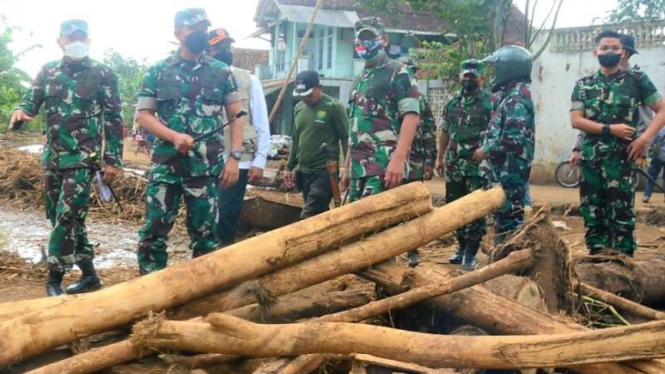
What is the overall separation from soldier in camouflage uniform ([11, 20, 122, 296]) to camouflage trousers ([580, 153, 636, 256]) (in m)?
3.60

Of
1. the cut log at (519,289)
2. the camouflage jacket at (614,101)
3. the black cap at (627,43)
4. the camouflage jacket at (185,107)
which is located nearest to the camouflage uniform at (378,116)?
the camouflage jacket at (185,107)

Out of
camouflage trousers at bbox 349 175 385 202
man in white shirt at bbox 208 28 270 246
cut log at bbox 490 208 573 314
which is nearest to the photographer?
cut log at bbox 490 208 573 314

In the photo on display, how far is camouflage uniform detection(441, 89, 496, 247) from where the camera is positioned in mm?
6562

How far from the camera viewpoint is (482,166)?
6.38 meters

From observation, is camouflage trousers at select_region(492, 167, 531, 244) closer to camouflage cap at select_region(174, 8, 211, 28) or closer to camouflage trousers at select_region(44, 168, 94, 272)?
camouflage cap at select_region(174, 8, 211, 28)

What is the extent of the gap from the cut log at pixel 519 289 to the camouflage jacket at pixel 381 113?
6.27 ft

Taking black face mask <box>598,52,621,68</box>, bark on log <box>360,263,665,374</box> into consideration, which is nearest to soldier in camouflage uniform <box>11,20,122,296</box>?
bark on log <box>360,263,665,374</box>

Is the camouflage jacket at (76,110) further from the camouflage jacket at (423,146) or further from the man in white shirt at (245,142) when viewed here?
the camouflage jacket at (423,146)

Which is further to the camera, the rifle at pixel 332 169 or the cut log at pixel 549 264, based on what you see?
the rifle at pixel 332 169

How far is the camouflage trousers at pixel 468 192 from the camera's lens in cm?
631

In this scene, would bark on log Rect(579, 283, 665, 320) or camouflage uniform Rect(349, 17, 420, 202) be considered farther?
camouflage uniform Rect(349, 17, 420, 202)

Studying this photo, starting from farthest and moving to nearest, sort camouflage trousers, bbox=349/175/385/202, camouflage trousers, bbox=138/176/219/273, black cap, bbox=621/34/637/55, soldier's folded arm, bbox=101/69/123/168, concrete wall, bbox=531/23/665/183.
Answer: concrete wall, bbox=531/23/665/183, black cap, bbox=621/34/637/55, soldier's folded arm, bbox=101/69/123/168, camouflage trousers, bbox=349/175/385/202, camouflage trousers, bbox=138/176/219/273

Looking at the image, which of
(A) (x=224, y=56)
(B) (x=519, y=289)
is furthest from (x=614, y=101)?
(A) (x=224, y=56)

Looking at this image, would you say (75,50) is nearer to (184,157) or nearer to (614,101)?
(184,157)
